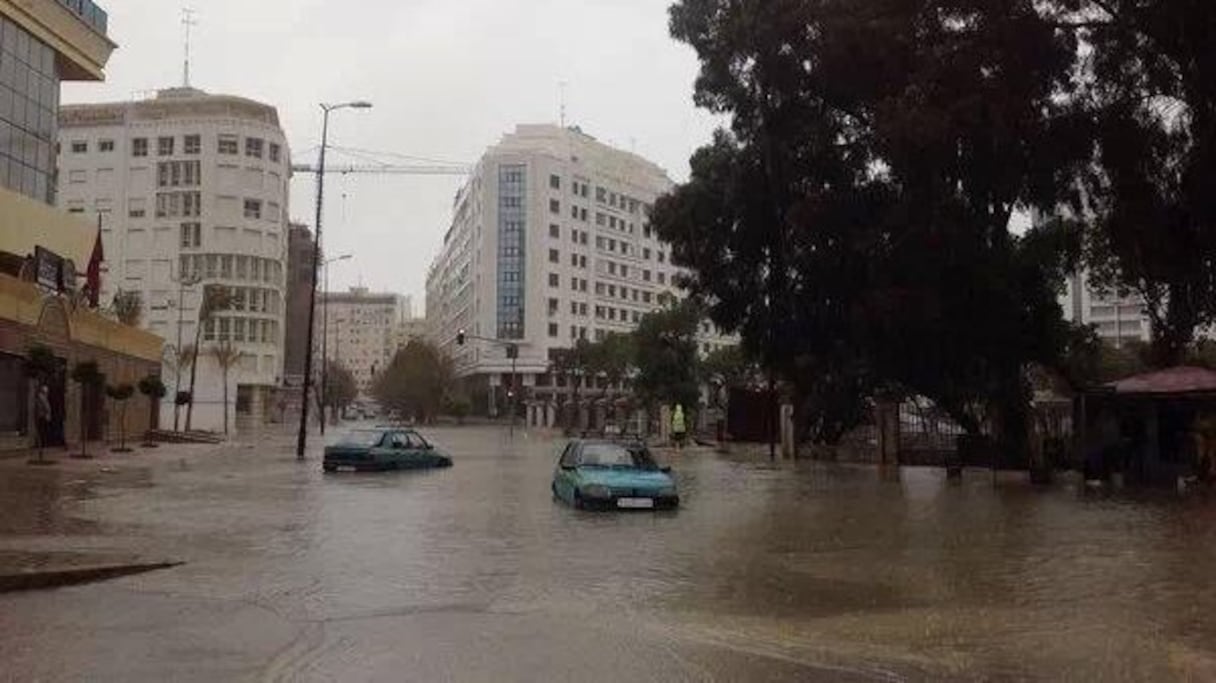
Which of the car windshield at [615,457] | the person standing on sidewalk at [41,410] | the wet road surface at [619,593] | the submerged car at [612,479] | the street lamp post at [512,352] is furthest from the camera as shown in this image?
the street lamp post at [512,352]

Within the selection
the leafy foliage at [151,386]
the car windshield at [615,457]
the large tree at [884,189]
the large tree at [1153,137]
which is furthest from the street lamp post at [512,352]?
the large tree at [1153,137]

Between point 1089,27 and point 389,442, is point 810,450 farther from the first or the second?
point 1089,27

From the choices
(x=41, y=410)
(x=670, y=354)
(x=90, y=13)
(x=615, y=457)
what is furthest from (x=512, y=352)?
(x=615, y=457)

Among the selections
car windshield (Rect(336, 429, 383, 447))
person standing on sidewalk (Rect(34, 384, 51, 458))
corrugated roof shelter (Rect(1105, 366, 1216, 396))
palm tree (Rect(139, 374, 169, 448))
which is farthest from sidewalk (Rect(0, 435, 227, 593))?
corrugated roof shelter (Rect(1105, 366, 1216, 396))

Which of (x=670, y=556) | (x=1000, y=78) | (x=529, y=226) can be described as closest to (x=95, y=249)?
(x=1000, y=78)

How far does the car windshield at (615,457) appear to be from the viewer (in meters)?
22.2

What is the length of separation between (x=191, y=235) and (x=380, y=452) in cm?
9306

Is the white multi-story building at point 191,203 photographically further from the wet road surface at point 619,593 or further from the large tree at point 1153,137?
the large tree at point 1153,137

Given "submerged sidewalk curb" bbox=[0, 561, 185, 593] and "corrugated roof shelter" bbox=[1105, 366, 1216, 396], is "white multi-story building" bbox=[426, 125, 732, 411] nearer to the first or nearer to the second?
"corrugated roof shelter" bbox=[1105, 366, 1216, 396]

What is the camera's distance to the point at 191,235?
11900 cm

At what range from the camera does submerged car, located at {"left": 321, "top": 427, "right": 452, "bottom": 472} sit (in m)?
33.0

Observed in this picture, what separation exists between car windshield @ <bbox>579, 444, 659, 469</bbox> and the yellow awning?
86.7 feet

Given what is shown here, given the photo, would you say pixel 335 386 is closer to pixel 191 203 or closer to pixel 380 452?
pixel 191 203

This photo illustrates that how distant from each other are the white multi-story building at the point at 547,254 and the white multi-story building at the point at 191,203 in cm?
2722
